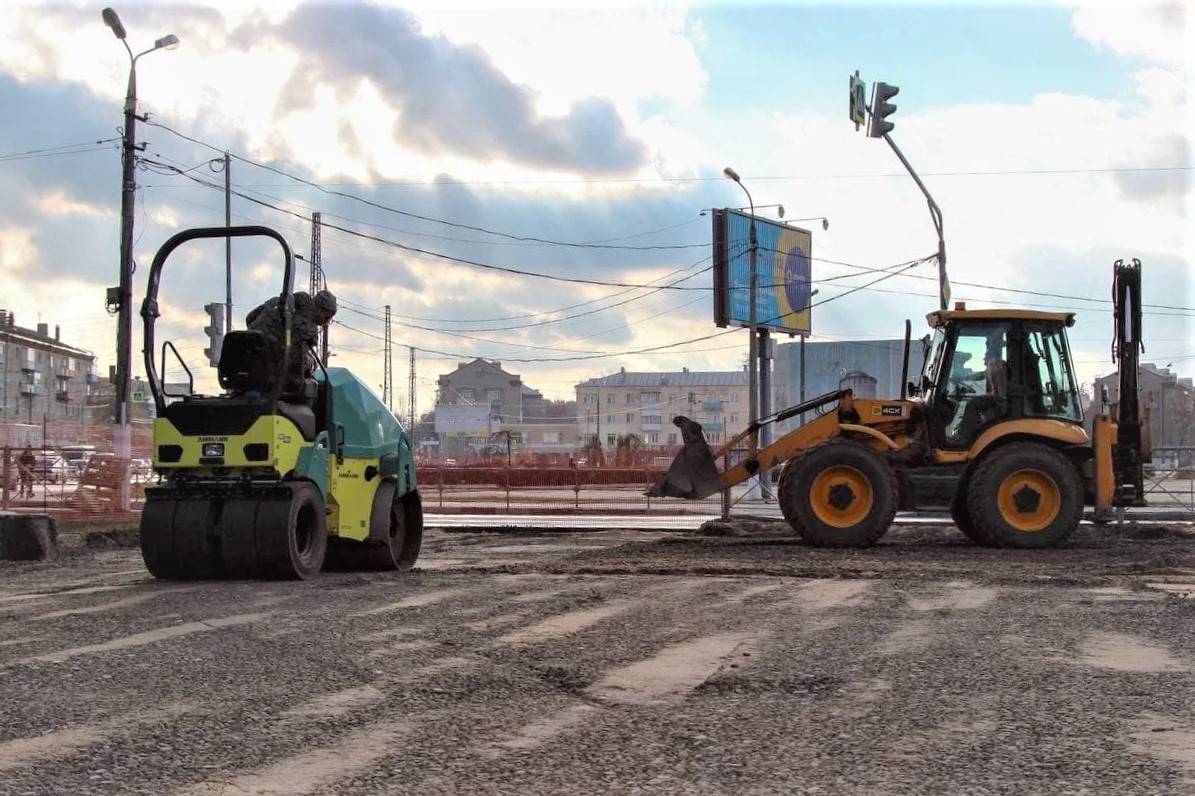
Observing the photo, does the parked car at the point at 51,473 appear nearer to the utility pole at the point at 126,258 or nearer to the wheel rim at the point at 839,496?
the utility pole at the point at 126,258

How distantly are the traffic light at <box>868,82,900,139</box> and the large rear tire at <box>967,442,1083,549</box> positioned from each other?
803 centimetres

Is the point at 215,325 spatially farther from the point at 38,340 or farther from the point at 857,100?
the point at 38,340

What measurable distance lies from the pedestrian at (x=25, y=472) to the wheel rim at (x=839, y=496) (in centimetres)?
1497

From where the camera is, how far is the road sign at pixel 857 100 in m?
20.6

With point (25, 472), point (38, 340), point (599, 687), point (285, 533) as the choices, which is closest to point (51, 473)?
point (25, 472)

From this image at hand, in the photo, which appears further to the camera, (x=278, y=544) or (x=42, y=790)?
(x=278, y=544)

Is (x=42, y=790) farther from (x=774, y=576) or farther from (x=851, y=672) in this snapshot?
(x=774, y=576)

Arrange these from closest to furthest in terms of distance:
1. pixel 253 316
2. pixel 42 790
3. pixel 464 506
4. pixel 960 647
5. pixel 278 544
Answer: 1. pixel 42 790
2. pixel 960 647
3. pixel 278 544
4. pixel 253 316
5. pixel 464 506

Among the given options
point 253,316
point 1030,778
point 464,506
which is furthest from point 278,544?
point 464,506

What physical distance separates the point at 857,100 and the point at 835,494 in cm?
886

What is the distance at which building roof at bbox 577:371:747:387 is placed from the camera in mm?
141875

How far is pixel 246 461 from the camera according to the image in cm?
986

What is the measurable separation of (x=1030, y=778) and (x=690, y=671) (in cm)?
220

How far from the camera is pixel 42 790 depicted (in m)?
4.12
